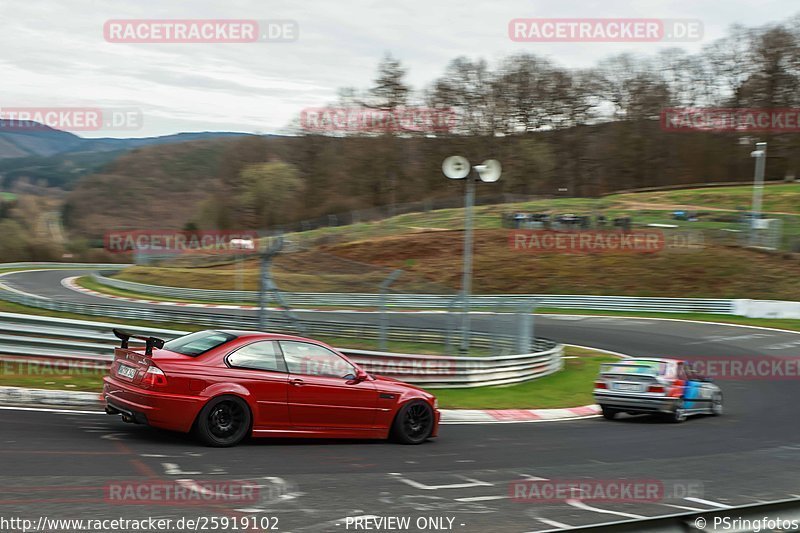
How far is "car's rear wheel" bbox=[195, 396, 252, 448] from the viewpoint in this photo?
855 cm

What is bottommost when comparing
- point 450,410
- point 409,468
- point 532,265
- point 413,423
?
point 450,410

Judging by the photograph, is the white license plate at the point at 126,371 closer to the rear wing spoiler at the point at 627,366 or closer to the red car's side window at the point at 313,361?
the red car's side window at the point at 313,361

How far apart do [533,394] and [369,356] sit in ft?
13.1

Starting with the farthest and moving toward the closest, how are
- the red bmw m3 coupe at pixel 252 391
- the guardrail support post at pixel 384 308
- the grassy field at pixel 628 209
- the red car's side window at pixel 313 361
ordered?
the grassy field at pixel 628 209 < the guardrail support post at pixel 384 308 < the red car's side window at pixel 313 361 < the red bmw m3 coupe at pixel 252 391

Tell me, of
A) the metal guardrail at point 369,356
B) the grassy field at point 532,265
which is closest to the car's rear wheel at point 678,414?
the metal guardrail at point 369,356

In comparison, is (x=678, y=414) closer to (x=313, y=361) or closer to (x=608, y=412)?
(x=608, y=412)

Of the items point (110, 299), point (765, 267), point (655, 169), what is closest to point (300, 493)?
point (110, 299)

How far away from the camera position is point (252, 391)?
8.88 metres

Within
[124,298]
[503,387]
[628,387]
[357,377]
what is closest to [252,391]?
[357,377]

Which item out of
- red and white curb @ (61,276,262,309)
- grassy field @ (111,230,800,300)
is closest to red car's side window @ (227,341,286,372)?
red and white curb @ (61,276,262,309)

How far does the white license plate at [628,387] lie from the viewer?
1459 centimetres

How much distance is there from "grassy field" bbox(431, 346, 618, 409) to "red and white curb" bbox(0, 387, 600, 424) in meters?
0.40

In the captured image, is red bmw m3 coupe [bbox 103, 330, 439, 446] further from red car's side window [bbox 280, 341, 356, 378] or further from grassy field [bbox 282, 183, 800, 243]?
grassy field [bbox 282, 183, 800, 243]

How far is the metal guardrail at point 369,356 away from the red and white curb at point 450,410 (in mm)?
1317
